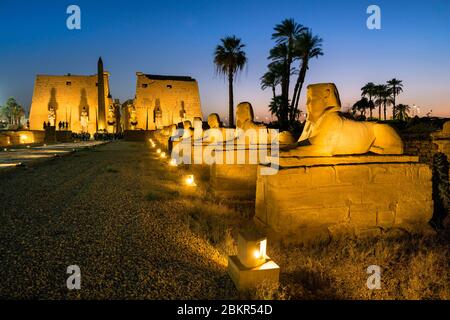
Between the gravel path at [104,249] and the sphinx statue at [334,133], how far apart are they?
186 cm

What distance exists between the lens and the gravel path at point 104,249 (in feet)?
8.51

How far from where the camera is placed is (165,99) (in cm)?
5219

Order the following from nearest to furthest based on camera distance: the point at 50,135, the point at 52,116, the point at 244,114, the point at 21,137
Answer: the point at 244,114 < the point at 21,137 < the point at 50,135 < the point at 52,116

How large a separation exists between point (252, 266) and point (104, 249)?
1720mm

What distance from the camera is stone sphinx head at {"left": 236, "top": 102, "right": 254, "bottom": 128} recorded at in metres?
7.07

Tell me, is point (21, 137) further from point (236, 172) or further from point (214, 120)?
point (236, 172)

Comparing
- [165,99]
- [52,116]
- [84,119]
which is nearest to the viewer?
[52,116]

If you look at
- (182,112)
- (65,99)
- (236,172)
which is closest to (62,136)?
(182,112)

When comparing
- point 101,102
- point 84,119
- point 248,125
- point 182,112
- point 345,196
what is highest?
point 101,102

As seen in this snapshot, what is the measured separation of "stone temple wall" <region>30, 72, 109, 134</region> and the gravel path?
51.1 metres

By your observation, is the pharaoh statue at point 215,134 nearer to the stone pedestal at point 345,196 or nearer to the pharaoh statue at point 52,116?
the stone pedestal at point 345,196

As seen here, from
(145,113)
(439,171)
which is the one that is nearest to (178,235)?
(439,171)
